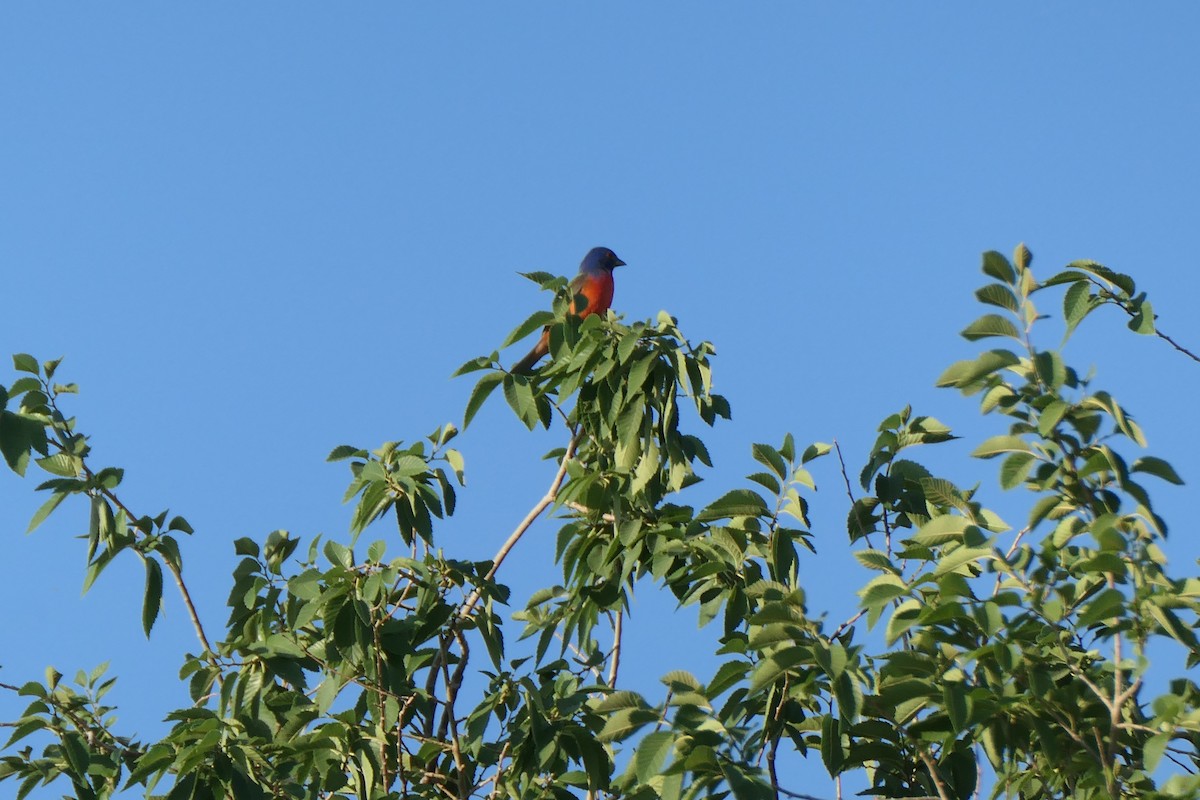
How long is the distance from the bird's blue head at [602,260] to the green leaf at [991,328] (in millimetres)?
6616

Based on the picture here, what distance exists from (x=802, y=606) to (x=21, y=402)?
7.60 ft

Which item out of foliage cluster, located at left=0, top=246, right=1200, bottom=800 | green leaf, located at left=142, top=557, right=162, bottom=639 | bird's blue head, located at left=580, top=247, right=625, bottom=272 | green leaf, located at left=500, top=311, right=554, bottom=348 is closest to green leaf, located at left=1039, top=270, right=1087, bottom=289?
foliage cluster, located at left=0, top=246, right=1200, bottom=800

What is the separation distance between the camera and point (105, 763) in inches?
154

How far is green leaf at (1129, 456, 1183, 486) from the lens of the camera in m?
2.83

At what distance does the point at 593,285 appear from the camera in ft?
26.6

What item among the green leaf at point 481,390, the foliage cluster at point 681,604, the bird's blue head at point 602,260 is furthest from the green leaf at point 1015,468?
the bird's blue head at point 602,260

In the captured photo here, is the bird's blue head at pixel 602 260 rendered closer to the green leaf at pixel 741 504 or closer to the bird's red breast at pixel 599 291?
the bird's red breast at pixel 599 291

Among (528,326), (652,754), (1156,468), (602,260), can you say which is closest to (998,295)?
(1156,468)

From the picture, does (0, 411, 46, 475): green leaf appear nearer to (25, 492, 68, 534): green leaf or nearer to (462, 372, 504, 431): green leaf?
(25, 492, 68, 534): green leaf

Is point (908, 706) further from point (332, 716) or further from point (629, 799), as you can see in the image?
point (332, 716)

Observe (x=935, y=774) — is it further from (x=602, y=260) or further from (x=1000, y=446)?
(x=602, y=260)

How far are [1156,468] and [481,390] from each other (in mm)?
2065

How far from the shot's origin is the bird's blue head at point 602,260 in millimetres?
9523

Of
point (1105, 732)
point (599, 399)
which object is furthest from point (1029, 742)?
point (599, 399)
